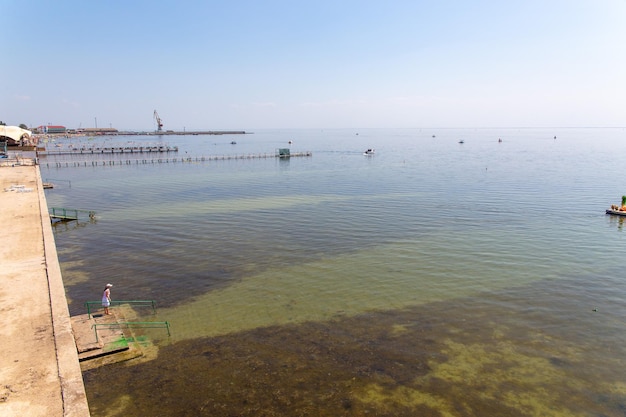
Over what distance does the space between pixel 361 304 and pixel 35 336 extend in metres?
16.6

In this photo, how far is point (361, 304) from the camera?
24.7 meters

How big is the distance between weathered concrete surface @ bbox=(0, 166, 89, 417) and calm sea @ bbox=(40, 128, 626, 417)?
3351mm

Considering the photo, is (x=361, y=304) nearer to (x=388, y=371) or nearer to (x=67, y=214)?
(x=388, y=371)

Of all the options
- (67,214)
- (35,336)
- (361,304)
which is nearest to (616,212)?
(361,304)

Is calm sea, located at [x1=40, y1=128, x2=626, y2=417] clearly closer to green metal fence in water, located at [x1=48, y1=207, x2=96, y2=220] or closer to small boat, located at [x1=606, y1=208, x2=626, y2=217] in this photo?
green metal fence in water, located at [x1=48, y1=207, x2=96, y2=220]

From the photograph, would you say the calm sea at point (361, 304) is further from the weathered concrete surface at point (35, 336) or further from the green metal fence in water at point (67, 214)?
the weathered concrete surface at point (35, 336)

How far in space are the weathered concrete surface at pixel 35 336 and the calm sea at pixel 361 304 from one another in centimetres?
335

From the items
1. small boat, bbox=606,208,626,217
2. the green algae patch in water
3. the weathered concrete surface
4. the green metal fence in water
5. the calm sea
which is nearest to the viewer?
the weathered concrete surface

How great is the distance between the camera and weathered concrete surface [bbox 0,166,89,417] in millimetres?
11406

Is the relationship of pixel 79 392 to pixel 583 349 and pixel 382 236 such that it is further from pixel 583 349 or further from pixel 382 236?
pixel 382 236

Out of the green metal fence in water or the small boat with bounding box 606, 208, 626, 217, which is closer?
the green metal fence in water

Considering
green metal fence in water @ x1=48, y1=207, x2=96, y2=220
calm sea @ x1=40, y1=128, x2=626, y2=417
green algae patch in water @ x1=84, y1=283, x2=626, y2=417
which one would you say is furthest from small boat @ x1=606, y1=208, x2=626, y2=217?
green metal fence in water @ x1=48, y1=207, x2=96, y2=220

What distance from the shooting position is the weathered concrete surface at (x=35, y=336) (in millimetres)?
11406

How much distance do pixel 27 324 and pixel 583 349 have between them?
2509 centimetres
